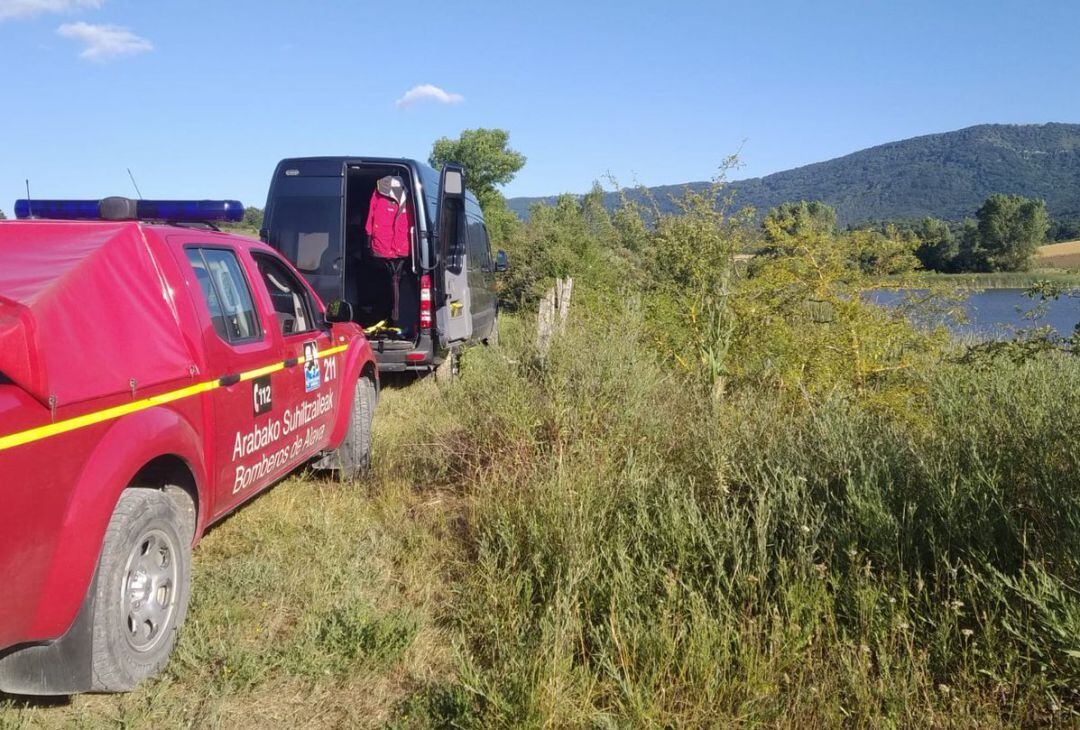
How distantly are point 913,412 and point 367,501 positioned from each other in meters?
4.09

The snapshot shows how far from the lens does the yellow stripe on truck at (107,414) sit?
2.15 m

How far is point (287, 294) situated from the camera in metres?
5.02

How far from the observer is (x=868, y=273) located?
663cm

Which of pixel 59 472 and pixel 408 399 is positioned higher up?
pixel 59 472

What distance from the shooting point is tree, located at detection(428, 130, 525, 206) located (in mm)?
57281

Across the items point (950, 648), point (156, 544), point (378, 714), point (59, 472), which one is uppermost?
point (59, 472)

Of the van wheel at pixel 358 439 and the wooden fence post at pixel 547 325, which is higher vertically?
the wooden fence post at pixel 547 325

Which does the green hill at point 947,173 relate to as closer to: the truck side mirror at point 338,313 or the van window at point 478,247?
the van window at point 478,247

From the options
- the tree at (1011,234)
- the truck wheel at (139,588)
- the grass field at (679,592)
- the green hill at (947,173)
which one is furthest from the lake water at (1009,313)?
the green hill at (947,173)

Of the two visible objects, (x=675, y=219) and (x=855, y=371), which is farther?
(x=675, y=219)

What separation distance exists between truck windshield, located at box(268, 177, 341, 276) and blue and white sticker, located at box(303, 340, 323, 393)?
349cm

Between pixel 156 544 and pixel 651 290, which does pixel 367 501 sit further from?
pixel 651 290

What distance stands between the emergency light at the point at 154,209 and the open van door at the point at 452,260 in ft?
12.5

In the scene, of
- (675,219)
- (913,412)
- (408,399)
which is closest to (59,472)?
(913,412)
